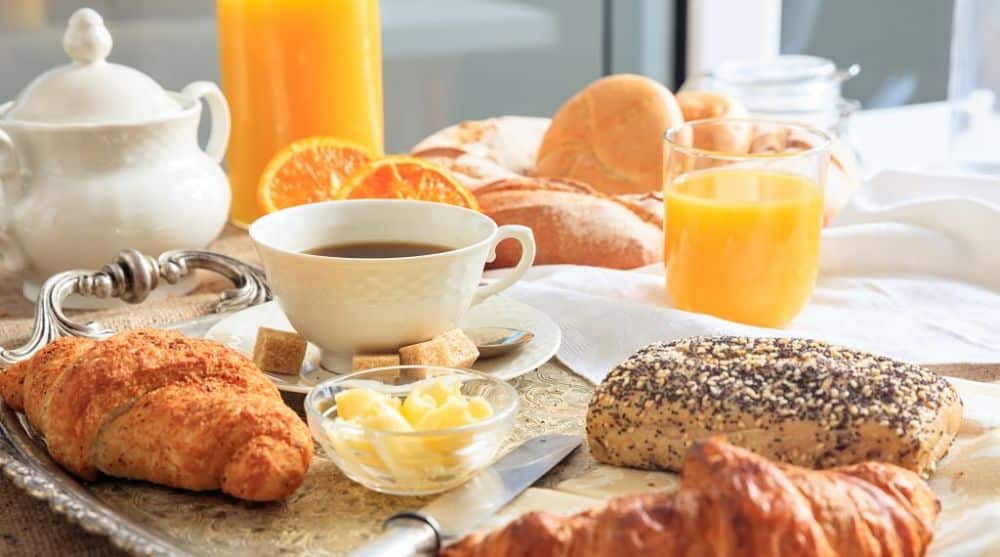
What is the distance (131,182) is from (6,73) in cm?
127

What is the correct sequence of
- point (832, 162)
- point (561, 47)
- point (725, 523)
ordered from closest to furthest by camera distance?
1. point (725, 523)
2. point (832, 162)
3. point (561, 47)

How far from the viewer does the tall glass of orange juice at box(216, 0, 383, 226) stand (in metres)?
1.92

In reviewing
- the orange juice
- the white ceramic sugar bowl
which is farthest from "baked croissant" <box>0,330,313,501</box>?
the orange juice

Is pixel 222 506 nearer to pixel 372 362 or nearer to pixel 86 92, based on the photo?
pixel 372 362

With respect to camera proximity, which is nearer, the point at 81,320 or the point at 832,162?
the point at 81,320

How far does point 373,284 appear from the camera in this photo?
1206mm

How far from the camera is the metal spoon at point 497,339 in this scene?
1.28 meters

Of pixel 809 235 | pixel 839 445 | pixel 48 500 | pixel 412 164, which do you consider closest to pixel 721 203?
pixel 809 235

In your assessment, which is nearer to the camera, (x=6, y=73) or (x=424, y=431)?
(x=424, y=431)

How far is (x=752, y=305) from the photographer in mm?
1550

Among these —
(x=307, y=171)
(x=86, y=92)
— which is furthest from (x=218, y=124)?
(x=86, y=92)

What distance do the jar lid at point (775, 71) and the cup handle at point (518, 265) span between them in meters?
1.05

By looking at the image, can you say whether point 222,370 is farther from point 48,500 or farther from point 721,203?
point 721,203

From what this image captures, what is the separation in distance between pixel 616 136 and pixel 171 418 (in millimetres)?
1207
